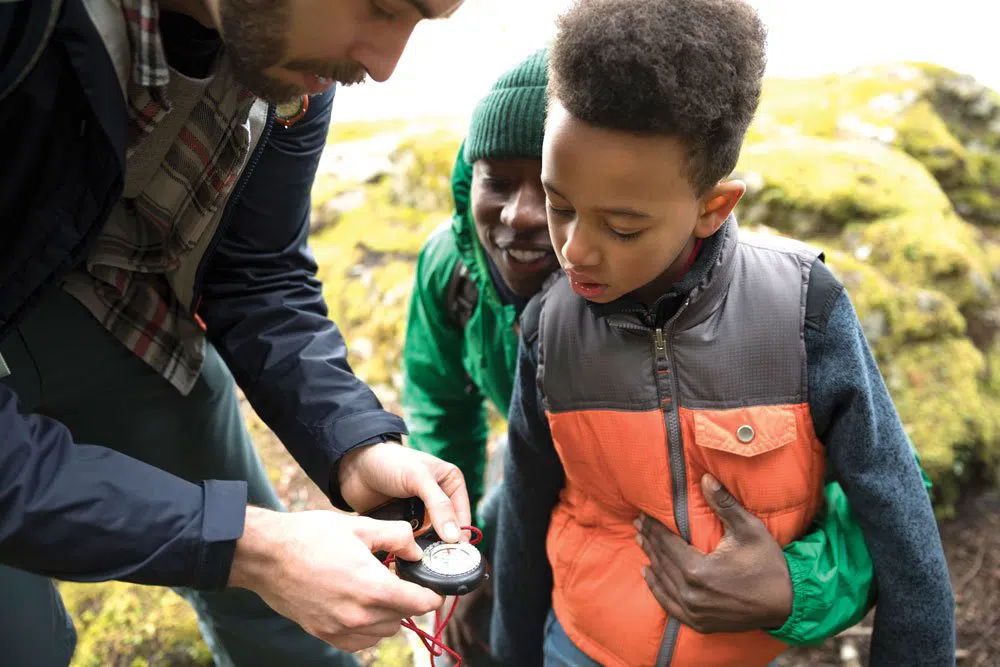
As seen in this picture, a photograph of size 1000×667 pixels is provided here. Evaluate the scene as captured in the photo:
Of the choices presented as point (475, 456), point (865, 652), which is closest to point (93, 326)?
point (475, 456)

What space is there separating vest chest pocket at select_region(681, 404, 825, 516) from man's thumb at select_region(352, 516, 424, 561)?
708 millimetres

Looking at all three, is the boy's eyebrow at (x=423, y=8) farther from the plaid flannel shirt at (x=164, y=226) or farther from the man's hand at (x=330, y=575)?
the man's hand at (x=330, y=575)

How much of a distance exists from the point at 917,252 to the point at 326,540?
12.1 feet

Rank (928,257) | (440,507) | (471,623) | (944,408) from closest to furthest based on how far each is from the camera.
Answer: (440,507) < (471,623) < (944,408) < (928,257)

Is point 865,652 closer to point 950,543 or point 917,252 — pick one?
point 950,543

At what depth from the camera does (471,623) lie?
321 centimetres

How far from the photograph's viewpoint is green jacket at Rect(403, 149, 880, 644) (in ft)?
6.49

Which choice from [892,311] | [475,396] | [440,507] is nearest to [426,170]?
[475,396]

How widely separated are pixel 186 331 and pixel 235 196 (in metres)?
0.49

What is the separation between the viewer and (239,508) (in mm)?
1771

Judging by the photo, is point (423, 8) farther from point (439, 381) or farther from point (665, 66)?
point (439, 381)

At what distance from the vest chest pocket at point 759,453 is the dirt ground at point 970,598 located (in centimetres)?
169

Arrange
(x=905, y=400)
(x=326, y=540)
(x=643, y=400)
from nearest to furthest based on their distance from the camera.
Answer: (x=326, y=540) → (x=643, y=400) → (x=905, y=400)

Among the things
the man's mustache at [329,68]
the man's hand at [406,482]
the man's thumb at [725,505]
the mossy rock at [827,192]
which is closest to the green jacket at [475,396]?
the man's thumb at [725,505]
